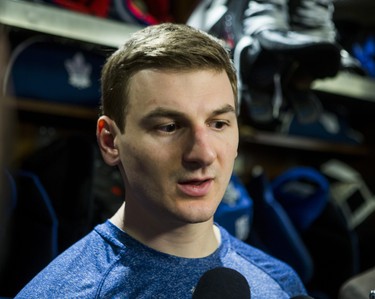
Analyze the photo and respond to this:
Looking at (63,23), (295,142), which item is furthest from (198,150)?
(295,142)

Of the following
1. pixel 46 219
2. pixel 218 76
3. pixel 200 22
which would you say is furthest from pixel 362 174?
pixel 218 76

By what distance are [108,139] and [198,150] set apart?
115 mm

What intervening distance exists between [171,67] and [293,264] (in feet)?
1.94

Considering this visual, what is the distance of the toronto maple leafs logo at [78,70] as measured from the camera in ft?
3.54

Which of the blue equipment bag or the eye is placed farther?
the blue equipment bag

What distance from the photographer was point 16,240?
87 centimetres

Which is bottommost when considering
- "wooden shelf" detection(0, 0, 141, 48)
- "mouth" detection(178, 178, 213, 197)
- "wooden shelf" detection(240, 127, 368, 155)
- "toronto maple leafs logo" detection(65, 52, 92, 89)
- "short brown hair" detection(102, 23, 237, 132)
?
"wooden shelf" detection(240, 127, 368, 155)

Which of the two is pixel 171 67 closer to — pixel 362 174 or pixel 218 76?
pixel 218 76

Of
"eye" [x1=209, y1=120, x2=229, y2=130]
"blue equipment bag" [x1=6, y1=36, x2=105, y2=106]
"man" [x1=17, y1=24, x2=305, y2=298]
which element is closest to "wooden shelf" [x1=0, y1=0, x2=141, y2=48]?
"blue equipment bag" [x1=6, y1=36, x2=105, y2=106]

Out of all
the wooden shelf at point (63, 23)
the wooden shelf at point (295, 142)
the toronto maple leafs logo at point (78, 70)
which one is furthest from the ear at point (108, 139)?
the wooden shelf at point (295, 142)

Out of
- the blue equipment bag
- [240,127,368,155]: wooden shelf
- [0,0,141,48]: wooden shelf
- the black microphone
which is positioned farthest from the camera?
[240,127,368,155]: wooden shelf

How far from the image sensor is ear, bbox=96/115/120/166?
0.59m

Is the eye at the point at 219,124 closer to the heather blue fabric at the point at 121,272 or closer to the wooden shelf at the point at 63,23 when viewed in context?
the heather blue fabric at the point at 121,272

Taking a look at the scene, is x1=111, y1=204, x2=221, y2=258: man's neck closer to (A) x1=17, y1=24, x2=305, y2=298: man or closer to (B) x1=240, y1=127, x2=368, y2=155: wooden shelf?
(A) x1=17, y1=24, x2=305, y2=298: man
